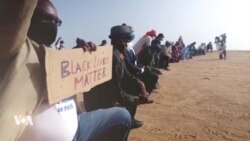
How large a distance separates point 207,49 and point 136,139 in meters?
33.4

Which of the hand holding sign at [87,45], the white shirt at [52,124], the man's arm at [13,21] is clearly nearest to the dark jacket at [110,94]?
the hand holding sign at [87,45]

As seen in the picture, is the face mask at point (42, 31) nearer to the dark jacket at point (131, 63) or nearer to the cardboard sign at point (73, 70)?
the cardboard sign at point (73, 70)

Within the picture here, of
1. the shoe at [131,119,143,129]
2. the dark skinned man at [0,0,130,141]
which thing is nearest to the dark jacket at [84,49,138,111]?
the shoe at [131,119,143,129]

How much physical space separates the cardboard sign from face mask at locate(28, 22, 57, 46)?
29 centimetres

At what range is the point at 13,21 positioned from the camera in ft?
5.86

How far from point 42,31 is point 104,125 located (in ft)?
2.64

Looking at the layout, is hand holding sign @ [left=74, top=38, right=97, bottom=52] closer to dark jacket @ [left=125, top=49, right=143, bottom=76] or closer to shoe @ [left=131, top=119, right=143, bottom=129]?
shoe @ [left=131, top=119, right=143, bottom=129]


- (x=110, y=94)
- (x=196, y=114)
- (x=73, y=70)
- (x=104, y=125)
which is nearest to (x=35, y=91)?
(x=73, y=70)

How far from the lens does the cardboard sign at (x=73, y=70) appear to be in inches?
85.9

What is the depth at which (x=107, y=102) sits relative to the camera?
569 centimetres

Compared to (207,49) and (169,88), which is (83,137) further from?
(207,49)

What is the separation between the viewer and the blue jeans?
9.41 ft

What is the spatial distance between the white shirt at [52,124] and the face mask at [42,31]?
533 millimetres

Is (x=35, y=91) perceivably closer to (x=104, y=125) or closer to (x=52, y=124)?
(x=52, y=124)
